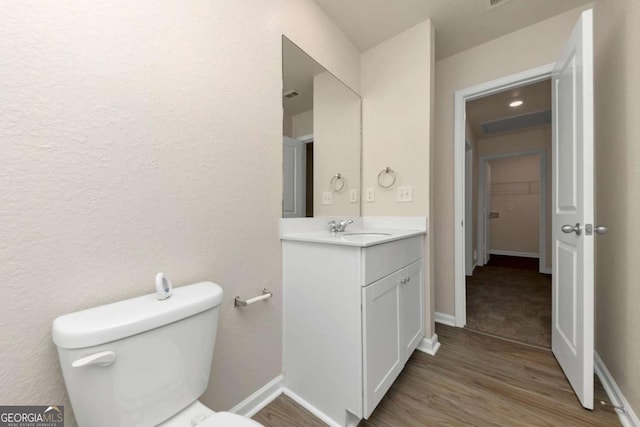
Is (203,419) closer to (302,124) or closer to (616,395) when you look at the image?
(302,124)

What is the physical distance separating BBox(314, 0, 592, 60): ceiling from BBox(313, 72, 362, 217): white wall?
0.40 meters

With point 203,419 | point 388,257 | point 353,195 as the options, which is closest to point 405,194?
point 353,195

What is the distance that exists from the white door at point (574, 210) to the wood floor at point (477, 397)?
0.30 feet

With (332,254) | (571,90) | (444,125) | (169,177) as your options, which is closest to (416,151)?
(444,125)

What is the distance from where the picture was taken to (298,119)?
151cm

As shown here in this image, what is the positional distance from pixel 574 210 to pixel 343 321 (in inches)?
52.3

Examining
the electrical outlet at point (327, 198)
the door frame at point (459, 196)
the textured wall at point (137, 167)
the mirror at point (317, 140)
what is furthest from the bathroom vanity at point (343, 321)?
the door frame at point (459, 196)

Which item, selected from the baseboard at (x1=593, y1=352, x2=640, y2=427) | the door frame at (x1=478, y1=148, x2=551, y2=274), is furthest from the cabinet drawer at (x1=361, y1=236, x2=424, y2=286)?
the door frame at (x1=478, y1=148, x2=551, y2=274)

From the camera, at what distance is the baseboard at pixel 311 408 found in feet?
3.71

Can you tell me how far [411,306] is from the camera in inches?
59.0

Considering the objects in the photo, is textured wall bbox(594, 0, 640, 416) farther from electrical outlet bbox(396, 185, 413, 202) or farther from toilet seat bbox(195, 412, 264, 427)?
toilet seat bbox(195, 412, 264, 427)

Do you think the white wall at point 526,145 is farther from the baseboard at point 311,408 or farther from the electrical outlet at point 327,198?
the baseboard at point 311,408

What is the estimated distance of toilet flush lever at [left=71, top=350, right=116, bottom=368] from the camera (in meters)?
0.57

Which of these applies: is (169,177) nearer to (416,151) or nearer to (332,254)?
(332,254)
